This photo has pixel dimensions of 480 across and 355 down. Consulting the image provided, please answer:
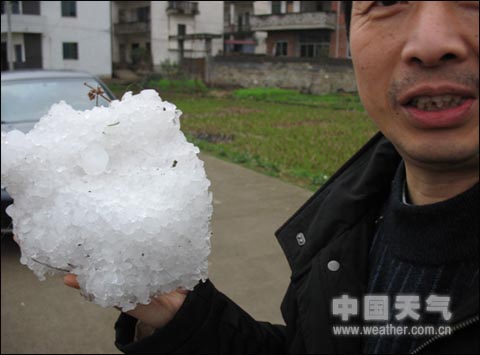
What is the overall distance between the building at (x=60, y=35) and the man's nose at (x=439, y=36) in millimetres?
31770

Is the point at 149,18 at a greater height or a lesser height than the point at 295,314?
greater

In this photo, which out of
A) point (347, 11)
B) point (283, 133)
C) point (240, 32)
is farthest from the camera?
point (240, 32)

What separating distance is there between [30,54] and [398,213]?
108 ft

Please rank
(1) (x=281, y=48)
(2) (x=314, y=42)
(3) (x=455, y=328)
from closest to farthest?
(3) (x=455, y=328)
(2) (x=314, y=42)
(1) (x=281, y=48)

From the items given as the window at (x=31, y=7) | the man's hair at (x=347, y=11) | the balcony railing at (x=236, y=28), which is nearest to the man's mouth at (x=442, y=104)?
the man's hair at (x=347, y=11)

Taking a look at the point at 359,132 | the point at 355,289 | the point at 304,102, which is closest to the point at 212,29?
the point at 304,102

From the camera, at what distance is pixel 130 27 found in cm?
3481

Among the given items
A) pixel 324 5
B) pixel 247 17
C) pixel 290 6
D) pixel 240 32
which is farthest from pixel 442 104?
pixel 247 17

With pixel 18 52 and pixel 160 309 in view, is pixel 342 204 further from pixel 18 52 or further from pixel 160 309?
pixel 18 52

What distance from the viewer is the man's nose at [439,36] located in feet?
3.09

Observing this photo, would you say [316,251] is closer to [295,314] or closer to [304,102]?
[295,314]

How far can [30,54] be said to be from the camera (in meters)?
30.3

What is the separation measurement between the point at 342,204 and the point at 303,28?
108ft

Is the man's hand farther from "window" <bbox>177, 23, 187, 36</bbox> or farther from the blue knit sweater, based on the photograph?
"window" <bbox>177, 23, 187, 36</bbox>
